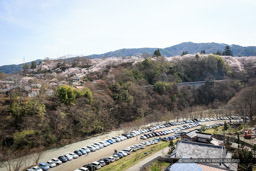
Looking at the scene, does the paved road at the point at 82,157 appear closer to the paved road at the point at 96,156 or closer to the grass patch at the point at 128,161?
the paved road at the point at 96,156

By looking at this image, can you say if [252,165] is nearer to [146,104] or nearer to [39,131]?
[39,131]

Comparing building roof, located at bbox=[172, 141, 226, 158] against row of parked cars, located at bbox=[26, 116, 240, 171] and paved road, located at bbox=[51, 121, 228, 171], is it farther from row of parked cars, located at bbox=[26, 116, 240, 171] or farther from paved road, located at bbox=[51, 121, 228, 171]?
row of parked cars, located at bbox=[26, 116, 240, 171]

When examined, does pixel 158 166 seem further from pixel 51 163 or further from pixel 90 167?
pixel 51 163

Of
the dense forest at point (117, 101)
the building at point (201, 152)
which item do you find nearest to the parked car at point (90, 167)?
the building at point (201, 152)

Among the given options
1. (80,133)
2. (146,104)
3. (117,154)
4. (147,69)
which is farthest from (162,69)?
(117,154)

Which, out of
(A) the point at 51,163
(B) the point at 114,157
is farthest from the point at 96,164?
(A) the point at 51,163

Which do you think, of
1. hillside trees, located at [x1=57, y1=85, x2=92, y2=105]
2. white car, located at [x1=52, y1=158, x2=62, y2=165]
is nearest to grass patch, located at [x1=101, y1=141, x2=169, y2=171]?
white car, located at [x1=52, y1=158, x2=62, y2=165]
